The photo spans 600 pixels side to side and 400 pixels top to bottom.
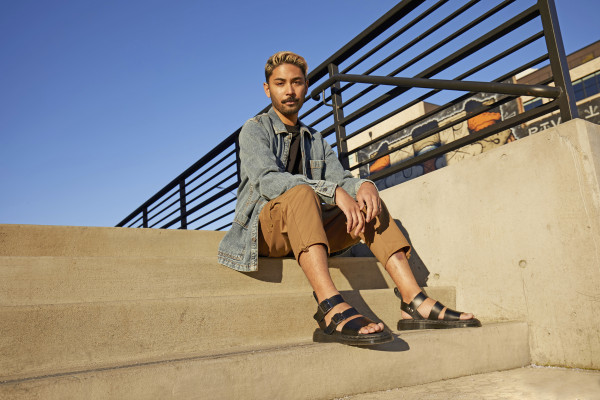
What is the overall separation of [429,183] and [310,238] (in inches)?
49.7

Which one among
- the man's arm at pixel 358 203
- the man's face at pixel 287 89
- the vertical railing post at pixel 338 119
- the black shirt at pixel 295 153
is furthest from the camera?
the vertical railing post at pixel 338 119

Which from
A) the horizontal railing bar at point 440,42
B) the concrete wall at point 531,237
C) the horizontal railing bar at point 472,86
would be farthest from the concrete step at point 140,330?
the horizontal railing bar at point 440,42

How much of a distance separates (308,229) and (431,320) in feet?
2.23

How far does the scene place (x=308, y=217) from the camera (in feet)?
6.26

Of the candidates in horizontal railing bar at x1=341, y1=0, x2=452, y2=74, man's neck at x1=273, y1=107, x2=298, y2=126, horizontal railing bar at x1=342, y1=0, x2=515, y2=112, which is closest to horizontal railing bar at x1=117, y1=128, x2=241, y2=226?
horizontal railing bar at x1=341, y1=0, x2=452, y2=74

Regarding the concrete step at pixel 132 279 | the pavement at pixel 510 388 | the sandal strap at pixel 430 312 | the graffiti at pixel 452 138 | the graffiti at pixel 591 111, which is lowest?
the pavement at pixel 510 388

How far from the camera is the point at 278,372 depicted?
1.48 m

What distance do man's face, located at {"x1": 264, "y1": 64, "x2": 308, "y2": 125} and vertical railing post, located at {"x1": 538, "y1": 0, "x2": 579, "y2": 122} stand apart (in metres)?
1.30

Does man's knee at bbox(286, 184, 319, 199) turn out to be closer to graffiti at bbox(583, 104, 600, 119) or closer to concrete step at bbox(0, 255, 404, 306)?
concrete step at bbox(0, 255, 404, 306)

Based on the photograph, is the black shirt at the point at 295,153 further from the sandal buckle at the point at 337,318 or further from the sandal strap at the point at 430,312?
the sandal buckle at the point at 337,318

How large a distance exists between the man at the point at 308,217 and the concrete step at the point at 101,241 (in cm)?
47

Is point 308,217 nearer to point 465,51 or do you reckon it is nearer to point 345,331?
point 345,331

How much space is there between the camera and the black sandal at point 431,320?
192 centimetres

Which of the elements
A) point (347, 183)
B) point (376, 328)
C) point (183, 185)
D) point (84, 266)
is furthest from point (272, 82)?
point (183, 185)
